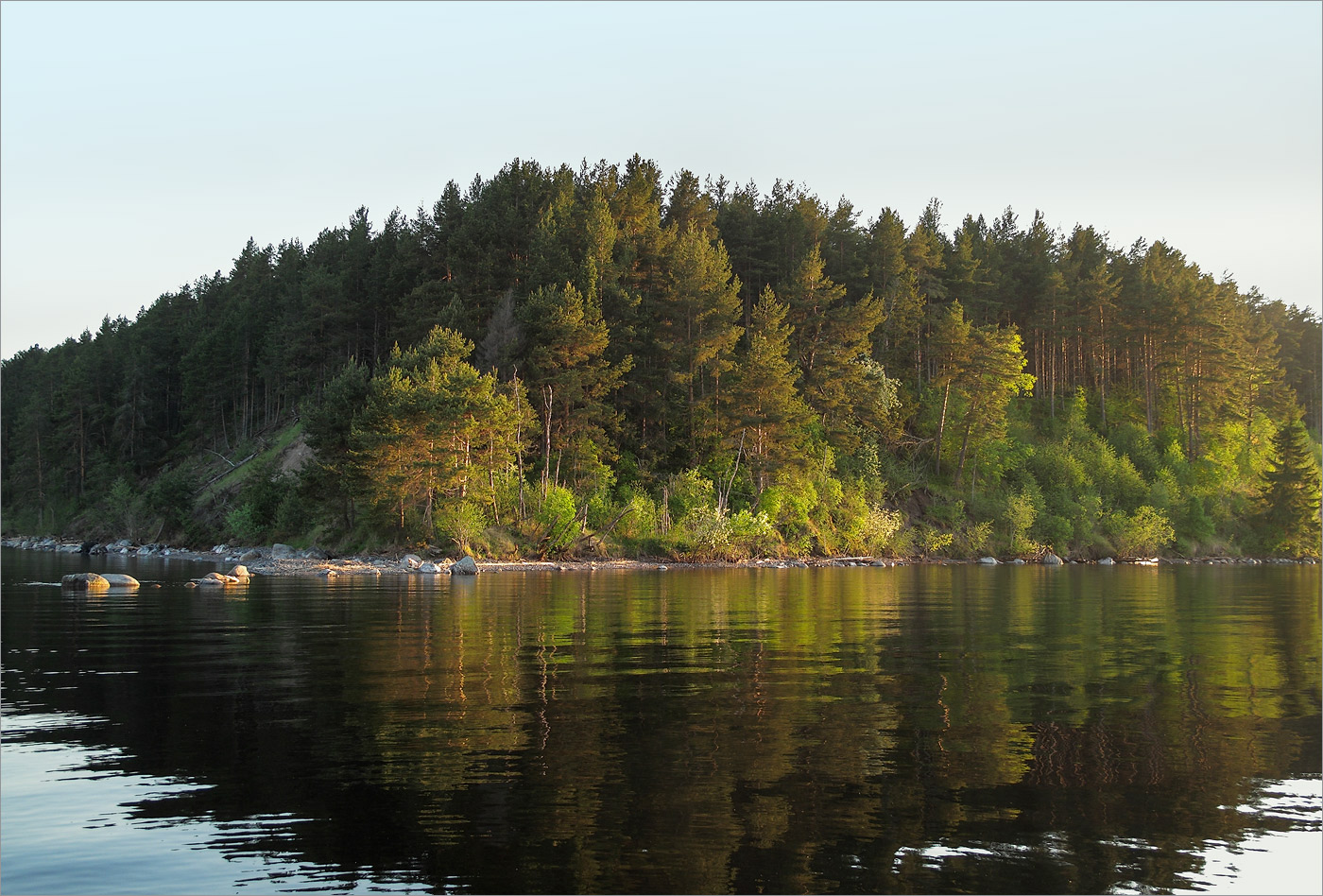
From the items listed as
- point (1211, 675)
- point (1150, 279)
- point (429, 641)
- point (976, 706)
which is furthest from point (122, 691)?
point (1150, 279)

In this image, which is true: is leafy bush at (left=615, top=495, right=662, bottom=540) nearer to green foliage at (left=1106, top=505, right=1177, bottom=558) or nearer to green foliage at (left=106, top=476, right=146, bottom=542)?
green foliage at (left=1106, top=505, right=1177, bottom=558)

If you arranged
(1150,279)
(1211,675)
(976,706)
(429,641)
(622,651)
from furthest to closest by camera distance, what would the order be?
1. (1150,279)
2. (429,641)
3. (622,651)
4. (1211,675)
5. (976,706)

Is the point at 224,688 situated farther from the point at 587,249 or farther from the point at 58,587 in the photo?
the point at 587,249

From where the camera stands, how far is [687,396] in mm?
69875

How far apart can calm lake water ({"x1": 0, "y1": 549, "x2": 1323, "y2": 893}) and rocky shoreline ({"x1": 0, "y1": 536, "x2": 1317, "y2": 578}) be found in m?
26.9

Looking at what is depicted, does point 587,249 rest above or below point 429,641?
above

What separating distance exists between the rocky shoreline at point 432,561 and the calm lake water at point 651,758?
26.9m

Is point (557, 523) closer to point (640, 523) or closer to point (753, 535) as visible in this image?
point (640, 523)

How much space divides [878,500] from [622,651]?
55.9m

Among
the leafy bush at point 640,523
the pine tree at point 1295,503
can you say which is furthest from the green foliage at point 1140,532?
the leafy bush at point 640,523

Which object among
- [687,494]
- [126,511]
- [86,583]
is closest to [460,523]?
[687,494]

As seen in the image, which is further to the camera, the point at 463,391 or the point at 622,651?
the point at 463,391

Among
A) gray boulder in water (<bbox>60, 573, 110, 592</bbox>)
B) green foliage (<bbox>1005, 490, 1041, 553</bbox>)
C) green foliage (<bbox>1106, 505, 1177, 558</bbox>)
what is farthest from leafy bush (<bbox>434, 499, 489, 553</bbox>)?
green foliage (<bbox>1106, 505, 1177, 558</bbox>)

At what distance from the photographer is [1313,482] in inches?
3216
